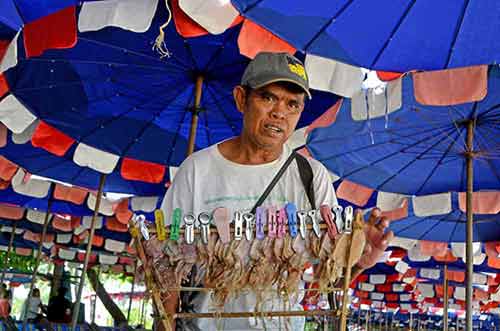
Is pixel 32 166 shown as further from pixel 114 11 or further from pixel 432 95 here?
pixel 432 95

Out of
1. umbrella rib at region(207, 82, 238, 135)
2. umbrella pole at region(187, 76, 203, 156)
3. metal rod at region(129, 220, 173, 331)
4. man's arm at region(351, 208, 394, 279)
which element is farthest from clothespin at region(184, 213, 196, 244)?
umbrella rib at region(207, 82, 238, 135)

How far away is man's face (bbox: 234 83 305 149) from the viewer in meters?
2.02

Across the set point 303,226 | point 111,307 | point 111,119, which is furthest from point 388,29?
point 111,307

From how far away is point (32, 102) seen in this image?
224 inches

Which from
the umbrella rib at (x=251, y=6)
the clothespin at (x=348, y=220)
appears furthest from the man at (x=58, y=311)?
the clothespin at (x=348, y=220)

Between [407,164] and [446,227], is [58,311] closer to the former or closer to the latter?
[446,227]

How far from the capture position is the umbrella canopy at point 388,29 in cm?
364

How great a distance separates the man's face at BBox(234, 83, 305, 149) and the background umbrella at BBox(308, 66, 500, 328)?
2524 mm

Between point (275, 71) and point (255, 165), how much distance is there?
0.36 metres

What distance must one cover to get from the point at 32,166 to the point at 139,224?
6850 mm

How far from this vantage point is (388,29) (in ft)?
12.7

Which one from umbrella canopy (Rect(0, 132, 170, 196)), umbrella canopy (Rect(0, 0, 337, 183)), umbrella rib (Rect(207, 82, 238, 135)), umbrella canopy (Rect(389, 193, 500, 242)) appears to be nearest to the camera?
umbrella canopy (Rect(0, 0, 337, 183))

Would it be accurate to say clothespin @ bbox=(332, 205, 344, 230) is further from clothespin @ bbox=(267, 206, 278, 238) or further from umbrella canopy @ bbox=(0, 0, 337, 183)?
umbrella canopy @ bbox=(0, 0, 337, 183)

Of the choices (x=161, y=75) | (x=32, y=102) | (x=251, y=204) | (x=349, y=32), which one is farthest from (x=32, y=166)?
(x=251, y=204)
